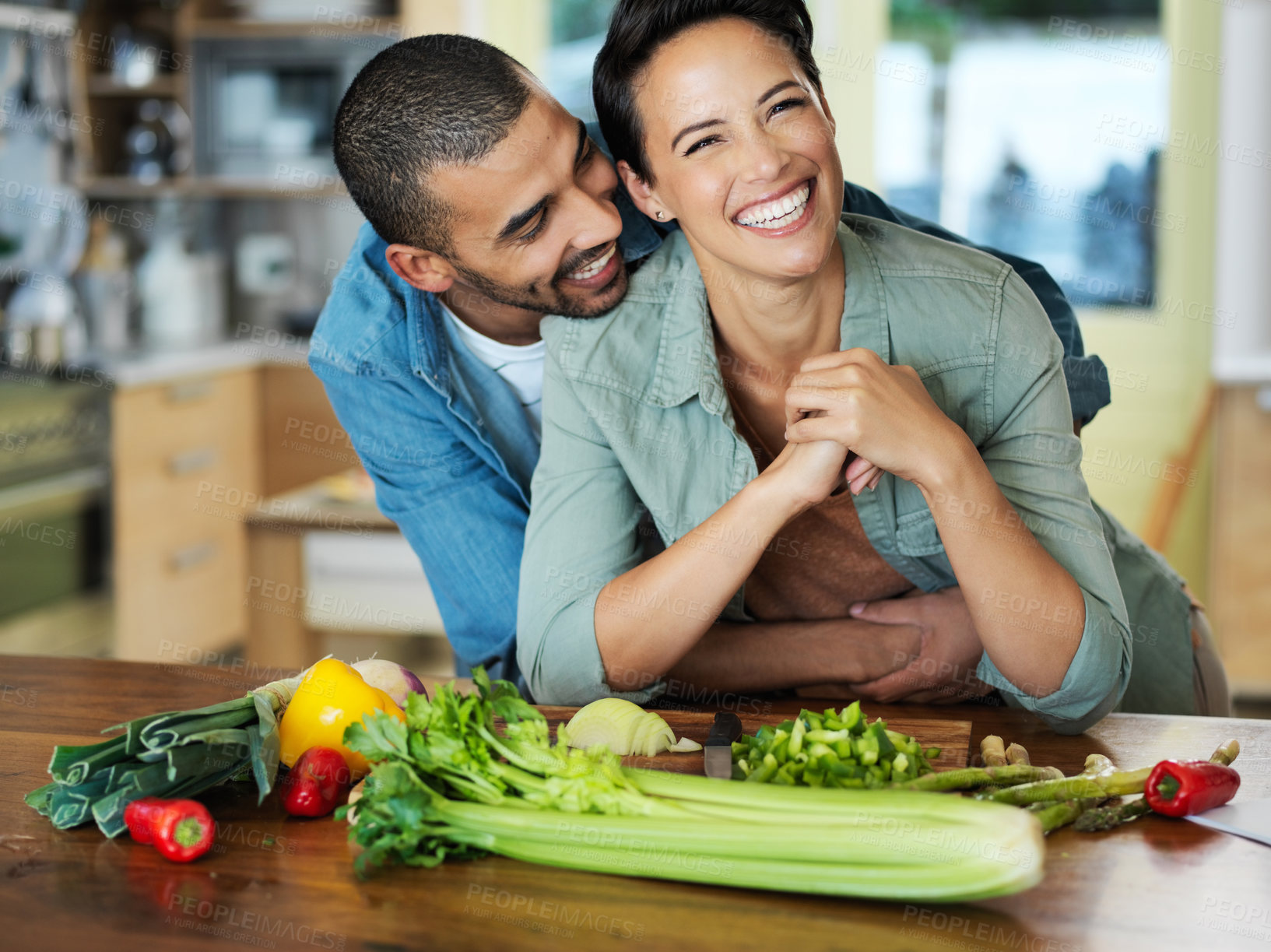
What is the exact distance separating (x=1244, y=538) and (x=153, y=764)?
359cm

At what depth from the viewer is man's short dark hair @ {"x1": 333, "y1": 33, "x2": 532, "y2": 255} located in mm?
1526

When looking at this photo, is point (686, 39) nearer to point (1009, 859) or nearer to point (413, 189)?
point (413, 189)

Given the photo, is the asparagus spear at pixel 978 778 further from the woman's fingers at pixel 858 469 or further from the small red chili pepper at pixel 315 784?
the small red chili pepper at pixel 315 784

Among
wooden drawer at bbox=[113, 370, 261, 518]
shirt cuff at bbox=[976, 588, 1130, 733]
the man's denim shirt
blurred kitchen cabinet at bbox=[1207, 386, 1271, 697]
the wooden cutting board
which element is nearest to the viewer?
the wooden cutting board

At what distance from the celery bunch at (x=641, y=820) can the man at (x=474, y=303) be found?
22.3 inches

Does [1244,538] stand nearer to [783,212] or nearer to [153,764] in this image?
[783,212]

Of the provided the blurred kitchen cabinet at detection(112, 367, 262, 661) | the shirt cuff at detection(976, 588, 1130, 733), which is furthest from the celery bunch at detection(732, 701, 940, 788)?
the blurred kitchen cabinet at detection(112, 367, 262, 661)

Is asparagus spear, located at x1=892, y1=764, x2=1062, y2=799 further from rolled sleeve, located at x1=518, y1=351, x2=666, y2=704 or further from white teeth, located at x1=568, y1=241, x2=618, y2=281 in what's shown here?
white teeth, located at x1=568, y1=241, x2=618, y2=281

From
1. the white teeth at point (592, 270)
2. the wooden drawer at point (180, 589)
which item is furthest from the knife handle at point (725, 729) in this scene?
the wooden drawer at point (180, 589)

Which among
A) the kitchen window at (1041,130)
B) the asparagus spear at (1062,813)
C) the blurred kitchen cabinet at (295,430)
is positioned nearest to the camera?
the asparagus spear at (1062,813)

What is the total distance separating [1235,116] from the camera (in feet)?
13.3

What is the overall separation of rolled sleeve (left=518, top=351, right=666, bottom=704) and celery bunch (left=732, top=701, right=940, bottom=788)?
1.21 ft

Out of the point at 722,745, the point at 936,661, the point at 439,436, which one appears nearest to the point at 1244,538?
the point at 936,661

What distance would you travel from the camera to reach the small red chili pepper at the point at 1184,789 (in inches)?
41.1
